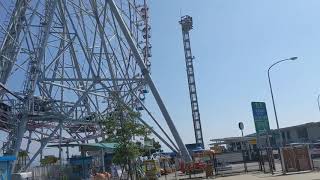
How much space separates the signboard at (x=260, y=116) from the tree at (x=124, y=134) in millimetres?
10641

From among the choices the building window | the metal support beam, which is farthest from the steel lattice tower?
the metal support beam

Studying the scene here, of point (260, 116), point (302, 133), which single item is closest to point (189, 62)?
point (302, 133)

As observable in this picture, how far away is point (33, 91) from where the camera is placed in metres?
50.2

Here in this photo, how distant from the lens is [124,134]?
33.0m

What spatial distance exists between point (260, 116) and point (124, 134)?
546 inches

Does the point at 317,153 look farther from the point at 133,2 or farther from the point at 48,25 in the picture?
the point at 48,25

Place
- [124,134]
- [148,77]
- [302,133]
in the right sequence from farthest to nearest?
1. [302,133]
2. [148,77]
3. [124,134]

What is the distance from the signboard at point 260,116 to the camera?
41.8 m

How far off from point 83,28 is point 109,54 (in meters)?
3.93

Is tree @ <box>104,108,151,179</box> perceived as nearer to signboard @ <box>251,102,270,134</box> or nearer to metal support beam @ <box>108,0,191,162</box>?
signboard @ <box>251,102,270,134</box>

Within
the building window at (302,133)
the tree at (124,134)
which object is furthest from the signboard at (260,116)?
the building window at (302,133)

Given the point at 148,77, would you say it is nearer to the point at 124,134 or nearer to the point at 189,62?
the point at 124,134

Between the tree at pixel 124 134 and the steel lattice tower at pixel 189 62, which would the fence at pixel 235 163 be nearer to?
the tree at pixel 124 134

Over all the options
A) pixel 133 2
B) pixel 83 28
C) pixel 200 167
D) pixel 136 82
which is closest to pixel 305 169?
pixel 200 167
